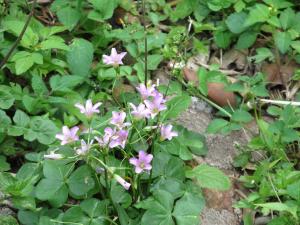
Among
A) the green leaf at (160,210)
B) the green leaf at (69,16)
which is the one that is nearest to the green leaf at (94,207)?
the green leaf at (160,210)

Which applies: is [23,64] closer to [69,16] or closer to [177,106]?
[69,16]

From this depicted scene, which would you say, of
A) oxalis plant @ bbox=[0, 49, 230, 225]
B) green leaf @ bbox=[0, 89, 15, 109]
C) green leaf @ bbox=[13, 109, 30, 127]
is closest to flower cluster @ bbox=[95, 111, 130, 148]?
oxalis plant @ bbox=[0, 49, 230, 225]

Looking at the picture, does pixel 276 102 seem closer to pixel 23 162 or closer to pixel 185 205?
pixel 185 205

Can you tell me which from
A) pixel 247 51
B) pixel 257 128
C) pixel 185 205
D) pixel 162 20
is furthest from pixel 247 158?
pixel 162 20

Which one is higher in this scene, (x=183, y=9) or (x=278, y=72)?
(x=183, y=9)

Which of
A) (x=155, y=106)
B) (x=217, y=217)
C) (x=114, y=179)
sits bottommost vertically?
(x=217, y=217)

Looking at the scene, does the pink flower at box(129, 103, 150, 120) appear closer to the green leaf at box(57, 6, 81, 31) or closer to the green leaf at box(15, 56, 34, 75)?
the green leaf at box(15, 56, 34, 75)

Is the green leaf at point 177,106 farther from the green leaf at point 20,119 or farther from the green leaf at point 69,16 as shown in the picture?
the green leaf at point 69,16

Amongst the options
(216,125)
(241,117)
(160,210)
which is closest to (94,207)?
(160,210)
